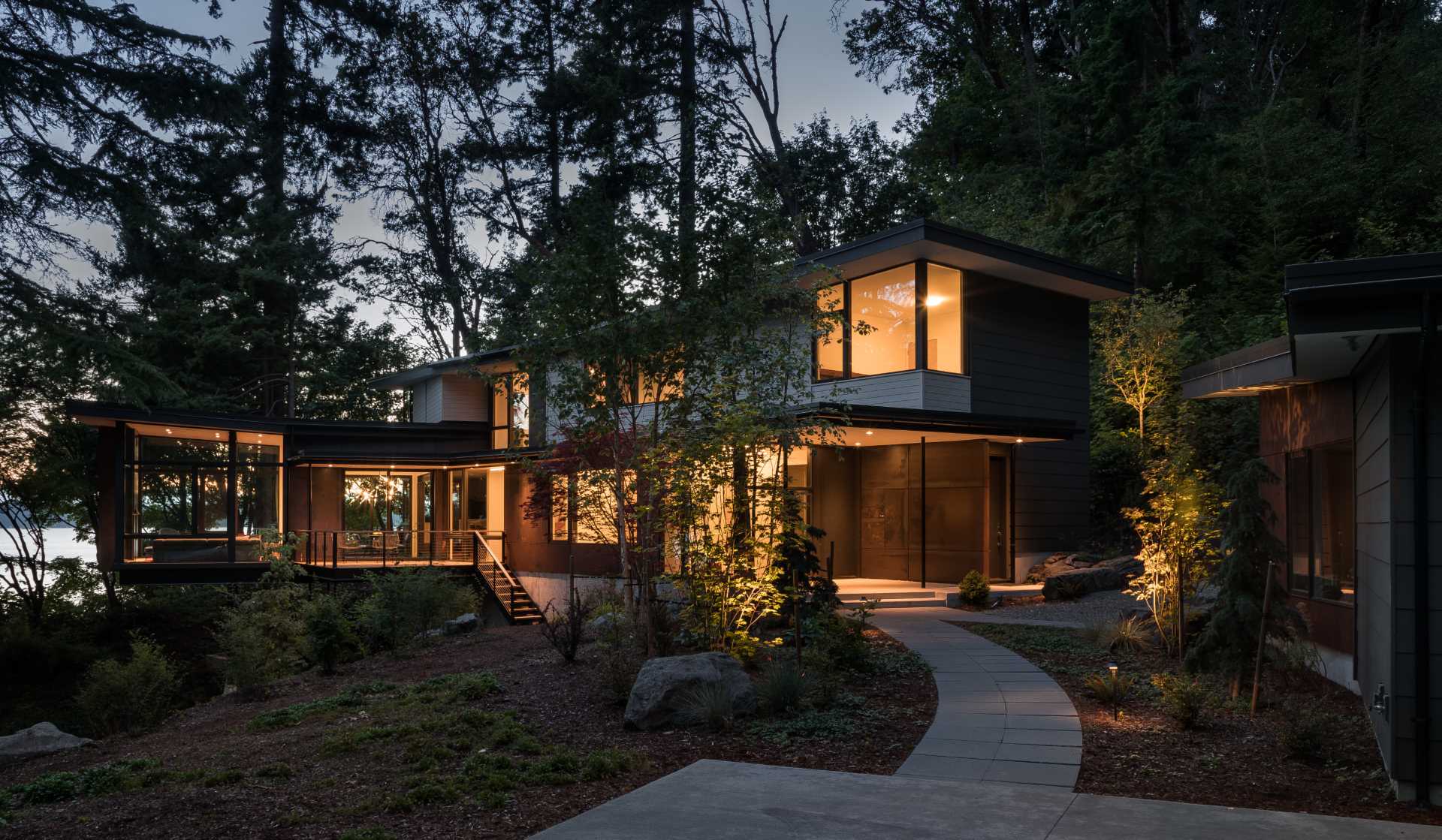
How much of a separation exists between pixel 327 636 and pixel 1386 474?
11.3 metres

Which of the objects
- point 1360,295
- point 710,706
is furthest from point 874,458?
point 1360,295

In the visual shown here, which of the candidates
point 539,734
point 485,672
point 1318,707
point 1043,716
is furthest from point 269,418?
point 1318,707

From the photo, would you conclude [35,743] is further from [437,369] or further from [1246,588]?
[437,369]

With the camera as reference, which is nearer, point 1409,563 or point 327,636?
point 1409,563

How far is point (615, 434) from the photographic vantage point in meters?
9.05

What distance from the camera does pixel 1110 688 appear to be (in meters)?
7.46

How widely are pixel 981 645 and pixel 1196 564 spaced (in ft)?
7.88

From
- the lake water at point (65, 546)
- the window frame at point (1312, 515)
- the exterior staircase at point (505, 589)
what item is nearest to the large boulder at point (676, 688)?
the window frame at point (1312, 515)

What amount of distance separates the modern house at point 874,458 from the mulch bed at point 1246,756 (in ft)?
21.5

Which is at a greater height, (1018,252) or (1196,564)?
(1018,252)

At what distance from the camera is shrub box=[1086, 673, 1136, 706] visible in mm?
7398

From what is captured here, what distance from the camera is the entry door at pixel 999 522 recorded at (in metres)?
16.3

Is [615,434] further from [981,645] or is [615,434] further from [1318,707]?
[1318,707]

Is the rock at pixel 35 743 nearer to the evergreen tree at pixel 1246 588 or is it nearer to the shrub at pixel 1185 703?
the shrub at pixel 1185 703
